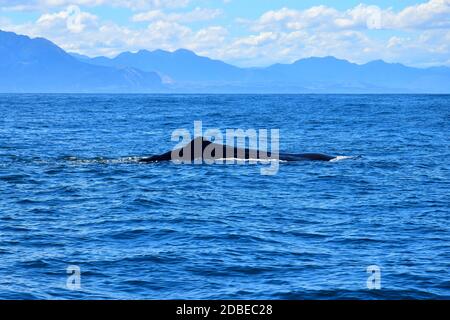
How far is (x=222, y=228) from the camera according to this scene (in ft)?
59.5

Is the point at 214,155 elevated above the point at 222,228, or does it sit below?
above

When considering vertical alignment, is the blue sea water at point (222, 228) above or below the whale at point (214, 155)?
below

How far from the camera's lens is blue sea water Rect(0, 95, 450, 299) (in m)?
13.1

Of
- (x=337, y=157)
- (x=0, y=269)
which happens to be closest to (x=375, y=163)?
(x=337, y=157)

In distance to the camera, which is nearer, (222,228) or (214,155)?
(222,228)

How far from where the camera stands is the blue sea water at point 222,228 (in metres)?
13.1

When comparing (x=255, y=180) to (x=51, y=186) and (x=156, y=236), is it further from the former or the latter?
(x=156, y=236)

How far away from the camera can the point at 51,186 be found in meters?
25.6

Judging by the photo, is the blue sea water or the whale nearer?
the blue sea water

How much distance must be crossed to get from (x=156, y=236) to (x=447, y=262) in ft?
20.7

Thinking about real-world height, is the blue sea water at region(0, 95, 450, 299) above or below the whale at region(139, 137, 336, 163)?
below

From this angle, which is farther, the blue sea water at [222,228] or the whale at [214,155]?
the whale at [214,155]
